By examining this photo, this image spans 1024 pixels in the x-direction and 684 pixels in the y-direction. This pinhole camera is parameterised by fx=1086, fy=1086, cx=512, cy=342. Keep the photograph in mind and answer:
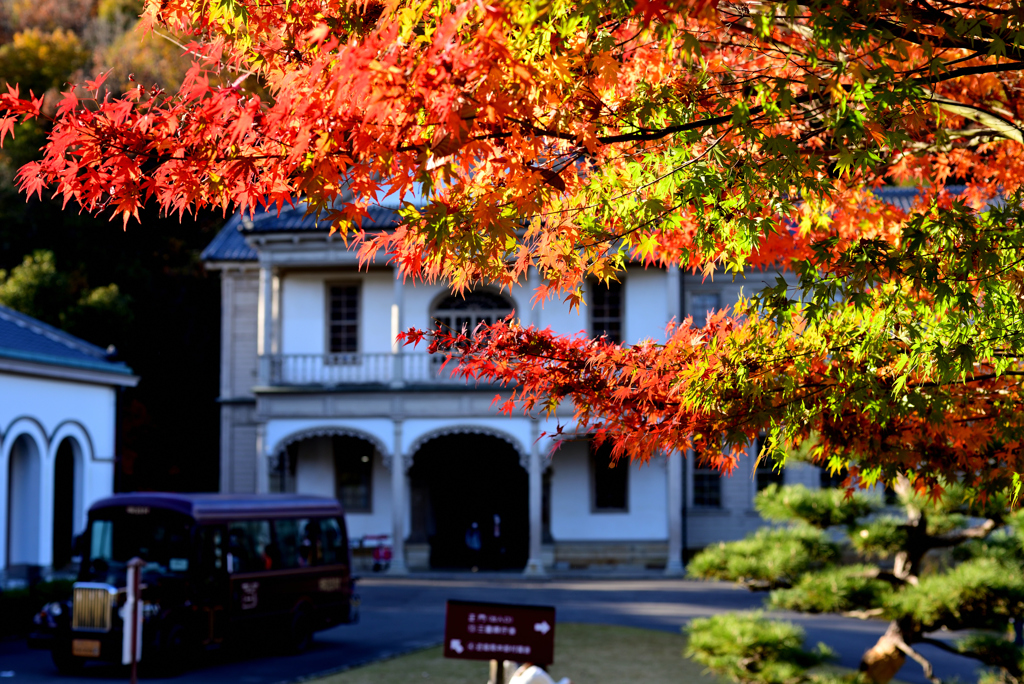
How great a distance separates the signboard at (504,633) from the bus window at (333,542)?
25.9ft

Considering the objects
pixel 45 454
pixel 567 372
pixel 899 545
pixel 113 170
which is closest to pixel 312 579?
pixel 45 454

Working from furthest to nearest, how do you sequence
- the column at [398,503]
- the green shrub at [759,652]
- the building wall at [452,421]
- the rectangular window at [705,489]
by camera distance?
the rectangular window at [705,489], the building wall at [452,421], the column at [398,503], the green shrub at [759,652]

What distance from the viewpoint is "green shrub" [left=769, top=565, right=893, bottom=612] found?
10.1 meters

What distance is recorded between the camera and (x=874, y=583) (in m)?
10.3

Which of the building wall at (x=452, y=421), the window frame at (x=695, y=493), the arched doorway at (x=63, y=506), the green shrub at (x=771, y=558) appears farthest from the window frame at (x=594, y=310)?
the green shrub at (x=771, y=558)

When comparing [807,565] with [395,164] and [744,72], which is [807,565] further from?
[395,164]

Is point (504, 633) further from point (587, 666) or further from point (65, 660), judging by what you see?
point (65, 660)

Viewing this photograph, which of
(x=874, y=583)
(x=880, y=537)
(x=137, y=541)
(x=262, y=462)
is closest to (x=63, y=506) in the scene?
(x=262, y=462)

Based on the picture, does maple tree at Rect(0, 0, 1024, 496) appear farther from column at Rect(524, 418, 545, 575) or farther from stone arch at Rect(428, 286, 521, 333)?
stone arch at Rect(428, 286, 521, 333)

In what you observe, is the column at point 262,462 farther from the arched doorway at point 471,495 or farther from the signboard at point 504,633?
the signboard at point 504,633

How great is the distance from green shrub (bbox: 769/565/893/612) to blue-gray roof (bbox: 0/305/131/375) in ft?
46.1

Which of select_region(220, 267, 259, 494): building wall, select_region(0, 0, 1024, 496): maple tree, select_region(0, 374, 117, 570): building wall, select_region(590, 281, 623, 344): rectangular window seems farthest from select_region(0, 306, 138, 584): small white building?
select_region(0, 0, 1024, 496): maple tree

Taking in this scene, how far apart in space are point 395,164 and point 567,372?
1.93 meters

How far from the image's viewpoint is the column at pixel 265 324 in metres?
28.2
